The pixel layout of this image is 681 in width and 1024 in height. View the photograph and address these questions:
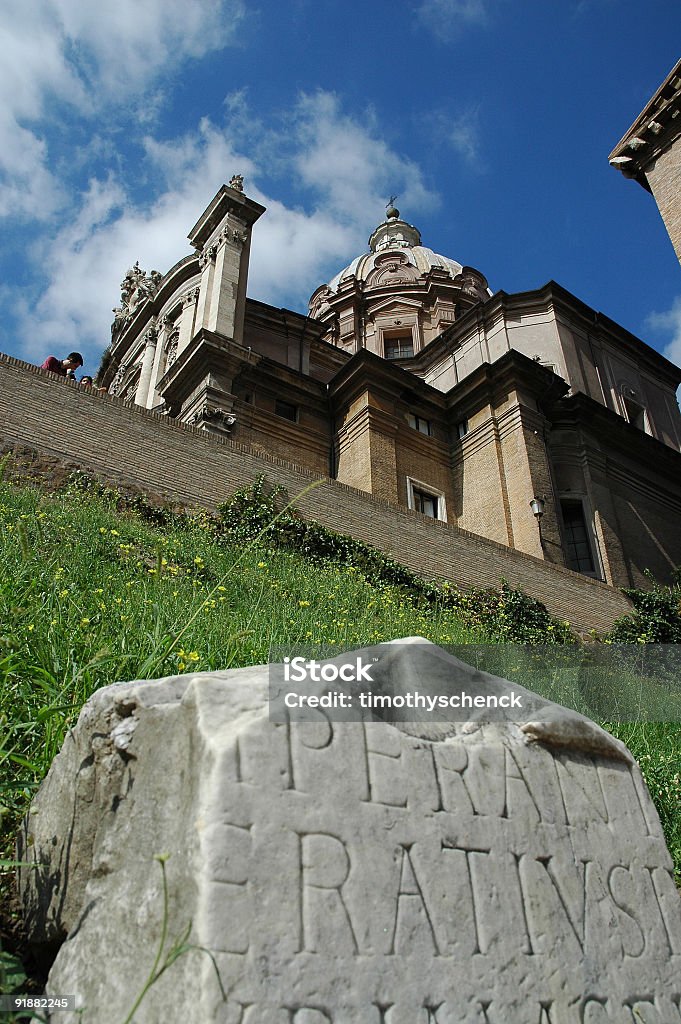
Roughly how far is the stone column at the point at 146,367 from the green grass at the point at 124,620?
1834cm

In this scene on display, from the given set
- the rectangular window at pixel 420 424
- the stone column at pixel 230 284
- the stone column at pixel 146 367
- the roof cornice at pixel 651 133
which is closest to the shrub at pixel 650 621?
the rectangular window at pixel 420 424

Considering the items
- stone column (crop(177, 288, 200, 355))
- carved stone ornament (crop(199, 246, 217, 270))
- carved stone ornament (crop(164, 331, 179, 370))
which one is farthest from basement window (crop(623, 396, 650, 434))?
carved stone ornament (crop(164, 331, 179, 370))

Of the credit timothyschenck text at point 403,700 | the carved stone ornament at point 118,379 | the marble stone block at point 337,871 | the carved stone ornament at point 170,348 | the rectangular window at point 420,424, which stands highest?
the carved stone ornament at point 118,379

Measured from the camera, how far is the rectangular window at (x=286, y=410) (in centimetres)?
2261

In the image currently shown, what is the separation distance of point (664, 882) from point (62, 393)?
10965 millimetres

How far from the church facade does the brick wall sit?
503 cm

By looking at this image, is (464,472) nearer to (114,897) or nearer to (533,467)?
(533,467)

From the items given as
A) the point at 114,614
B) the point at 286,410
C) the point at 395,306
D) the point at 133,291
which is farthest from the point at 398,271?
the point at 114,614

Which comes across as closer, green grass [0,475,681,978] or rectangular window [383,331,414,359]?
green grass [0,475,681,978]

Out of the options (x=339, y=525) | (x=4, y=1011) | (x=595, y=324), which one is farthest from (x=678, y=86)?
(x=4, y=1011)

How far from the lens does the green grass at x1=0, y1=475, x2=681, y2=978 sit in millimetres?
3342

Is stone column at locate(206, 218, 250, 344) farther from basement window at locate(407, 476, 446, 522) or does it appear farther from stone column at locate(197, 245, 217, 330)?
basement window at locate(407, 476, 446, 522)

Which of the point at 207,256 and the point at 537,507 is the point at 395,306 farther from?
the point at 537,507

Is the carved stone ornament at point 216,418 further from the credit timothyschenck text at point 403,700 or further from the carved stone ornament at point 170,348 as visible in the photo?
the credit timothyschenck text at point 403,700
